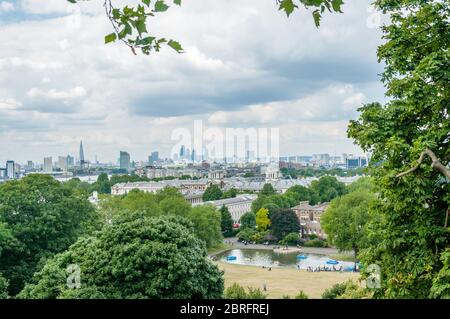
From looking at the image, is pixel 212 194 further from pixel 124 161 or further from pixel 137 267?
pixel 137 267

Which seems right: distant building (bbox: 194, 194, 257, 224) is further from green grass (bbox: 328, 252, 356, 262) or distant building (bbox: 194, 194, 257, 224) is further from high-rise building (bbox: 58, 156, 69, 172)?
green grass (bbox: 328, 252, 356, 262)

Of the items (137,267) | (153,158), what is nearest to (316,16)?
(137,267)

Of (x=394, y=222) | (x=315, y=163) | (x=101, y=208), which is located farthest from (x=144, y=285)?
(x=315, y=163)

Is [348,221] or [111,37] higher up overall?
[111,37]

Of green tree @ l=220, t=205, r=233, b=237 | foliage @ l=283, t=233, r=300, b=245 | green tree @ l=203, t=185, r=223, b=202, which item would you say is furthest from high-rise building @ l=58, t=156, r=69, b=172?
foliage @ l=283, t=233, r=300, b=245

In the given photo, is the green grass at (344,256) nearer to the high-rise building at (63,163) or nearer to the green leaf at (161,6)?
the high-rise building at (63,163)

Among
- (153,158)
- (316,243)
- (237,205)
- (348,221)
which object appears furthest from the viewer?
(153,158)
